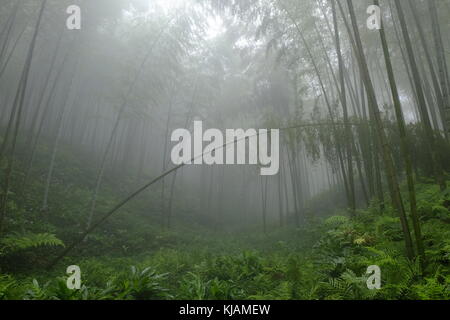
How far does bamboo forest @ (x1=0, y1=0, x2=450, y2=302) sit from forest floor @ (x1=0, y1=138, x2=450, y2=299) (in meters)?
0.02

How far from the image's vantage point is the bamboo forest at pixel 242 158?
2.27 metres

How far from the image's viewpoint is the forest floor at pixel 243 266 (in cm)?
208

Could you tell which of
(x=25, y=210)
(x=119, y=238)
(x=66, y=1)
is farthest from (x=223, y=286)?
(x=66, y=1)

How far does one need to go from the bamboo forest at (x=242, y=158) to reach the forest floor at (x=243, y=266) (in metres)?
0.02

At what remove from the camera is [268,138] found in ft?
27.5

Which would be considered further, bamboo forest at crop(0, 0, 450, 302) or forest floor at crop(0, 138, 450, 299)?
bamboo forest at crop(0, 0, 450, 302)

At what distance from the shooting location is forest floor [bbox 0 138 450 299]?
6.83ft

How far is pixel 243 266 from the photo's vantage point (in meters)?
3.29

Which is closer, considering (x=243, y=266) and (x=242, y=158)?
(x=243, y=266)

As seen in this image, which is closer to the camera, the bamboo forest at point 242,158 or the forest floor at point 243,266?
the forest floor at point 243,266

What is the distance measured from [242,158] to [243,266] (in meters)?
9.93

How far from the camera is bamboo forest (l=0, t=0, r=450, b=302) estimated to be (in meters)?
2.27

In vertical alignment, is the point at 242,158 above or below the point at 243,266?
above
